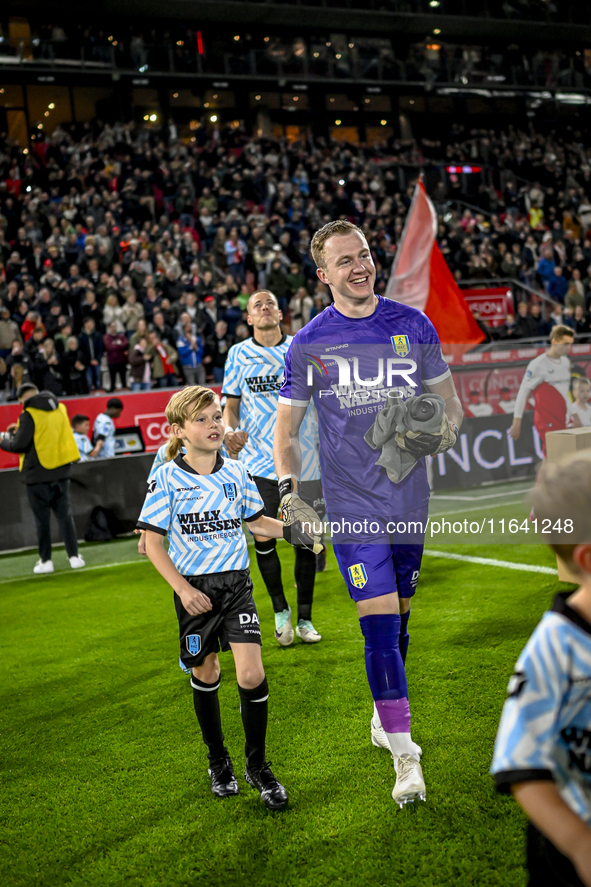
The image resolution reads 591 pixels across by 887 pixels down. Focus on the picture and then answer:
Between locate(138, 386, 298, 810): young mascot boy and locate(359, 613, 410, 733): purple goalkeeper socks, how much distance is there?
1.56ft

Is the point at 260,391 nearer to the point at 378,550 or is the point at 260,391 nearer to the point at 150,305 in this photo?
the point at 378,550

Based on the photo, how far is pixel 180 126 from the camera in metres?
32.6

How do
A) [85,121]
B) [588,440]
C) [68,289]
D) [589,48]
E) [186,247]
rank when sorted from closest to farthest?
[588,440], [68,289], [186,247], [85,121], [589,48]

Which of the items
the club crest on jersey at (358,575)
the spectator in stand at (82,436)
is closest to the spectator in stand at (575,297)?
the spectator in stand at (82,436)

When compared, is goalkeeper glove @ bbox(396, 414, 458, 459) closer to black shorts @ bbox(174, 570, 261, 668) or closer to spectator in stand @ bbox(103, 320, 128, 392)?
black shorts @ bbox(174, 570, 261, 668)

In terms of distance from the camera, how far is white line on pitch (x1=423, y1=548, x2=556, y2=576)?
7230mm

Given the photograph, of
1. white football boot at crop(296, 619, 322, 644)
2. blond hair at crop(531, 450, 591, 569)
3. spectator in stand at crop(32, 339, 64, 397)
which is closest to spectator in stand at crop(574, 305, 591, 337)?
spectator in stand at crop(32, 339, 64, 397)

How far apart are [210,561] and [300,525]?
0.42 metres

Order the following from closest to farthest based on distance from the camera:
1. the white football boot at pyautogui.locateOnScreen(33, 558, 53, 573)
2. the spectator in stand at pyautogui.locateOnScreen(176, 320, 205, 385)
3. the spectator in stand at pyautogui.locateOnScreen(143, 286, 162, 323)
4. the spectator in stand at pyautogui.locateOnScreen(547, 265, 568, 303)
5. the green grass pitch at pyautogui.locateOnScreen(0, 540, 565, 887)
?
1. the green grass pitch at pyautogui.locateOnScreen(0, 540, 565, 887)
2. the white football boot at pyautogui.locateOnScreen(33, 558, 53, 573)
3. the spectator in stand at pyautogui.locateOnScreen(176, 320, 205, 385)
4. the spectator in stand at pyautogui.locateOnScreen(143, 286, 162, 323)
5. the spectator in stand at pyautogui.locateOnScreen(547, 265, 568, 303)

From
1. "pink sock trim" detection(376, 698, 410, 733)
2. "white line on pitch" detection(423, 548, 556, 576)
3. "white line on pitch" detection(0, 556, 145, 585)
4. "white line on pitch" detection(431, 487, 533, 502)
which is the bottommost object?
"white line on pitch" detection(0, 556, 145, 585)

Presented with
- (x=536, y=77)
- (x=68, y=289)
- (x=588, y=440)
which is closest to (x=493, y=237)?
(x=68, y=289)

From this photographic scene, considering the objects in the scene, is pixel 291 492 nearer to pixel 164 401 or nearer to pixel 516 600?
pixel 516 600

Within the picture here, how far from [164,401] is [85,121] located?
2122 centimetres

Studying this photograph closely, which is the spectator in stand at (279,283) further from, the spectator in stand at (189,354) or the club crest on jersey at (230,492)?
the club crest on jersey at (230,492)
